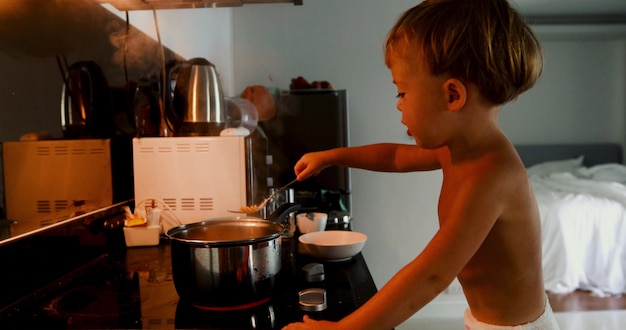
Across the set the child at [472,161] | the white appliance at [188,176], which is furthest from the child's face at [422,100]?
the white appliance at [188,176]

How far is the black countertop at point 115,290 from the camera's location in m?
0.78

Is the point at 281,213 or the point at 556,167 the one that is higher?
the point at 281,213

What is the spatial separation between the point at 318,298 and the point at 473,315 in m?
0.36

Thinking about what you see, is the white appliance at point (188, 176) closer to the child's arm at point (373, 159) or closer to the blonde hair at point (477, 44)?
the child's arm at point (373, 159)

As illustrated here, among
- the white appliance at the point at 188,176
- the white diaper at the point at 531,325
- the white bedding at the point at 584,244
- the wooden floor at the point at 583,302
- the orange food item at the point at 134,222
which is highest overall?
the white appliance at the point at 188,176

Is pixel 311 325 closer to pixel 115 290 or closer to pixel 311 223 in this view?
pixel 115 290

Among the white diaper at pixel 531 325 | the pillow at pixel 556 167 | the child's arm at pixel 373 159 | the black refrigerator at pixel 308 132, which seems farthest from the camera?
the pillow at pixel 556 167

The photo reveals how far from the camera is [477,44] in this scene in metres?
0.76

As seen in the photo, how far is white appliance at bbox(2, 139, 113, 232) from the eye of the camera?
96 centimetres

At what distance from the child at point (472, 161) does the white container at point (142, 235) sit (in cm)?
77

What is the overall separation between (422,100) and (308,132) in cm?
216

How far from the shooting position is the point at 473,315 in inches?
37.6

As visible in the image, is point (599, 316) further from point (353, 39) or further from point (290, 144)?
point (353, 39)

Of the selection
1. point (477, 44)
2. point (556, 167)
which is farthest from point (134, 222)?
point (556, 167)
